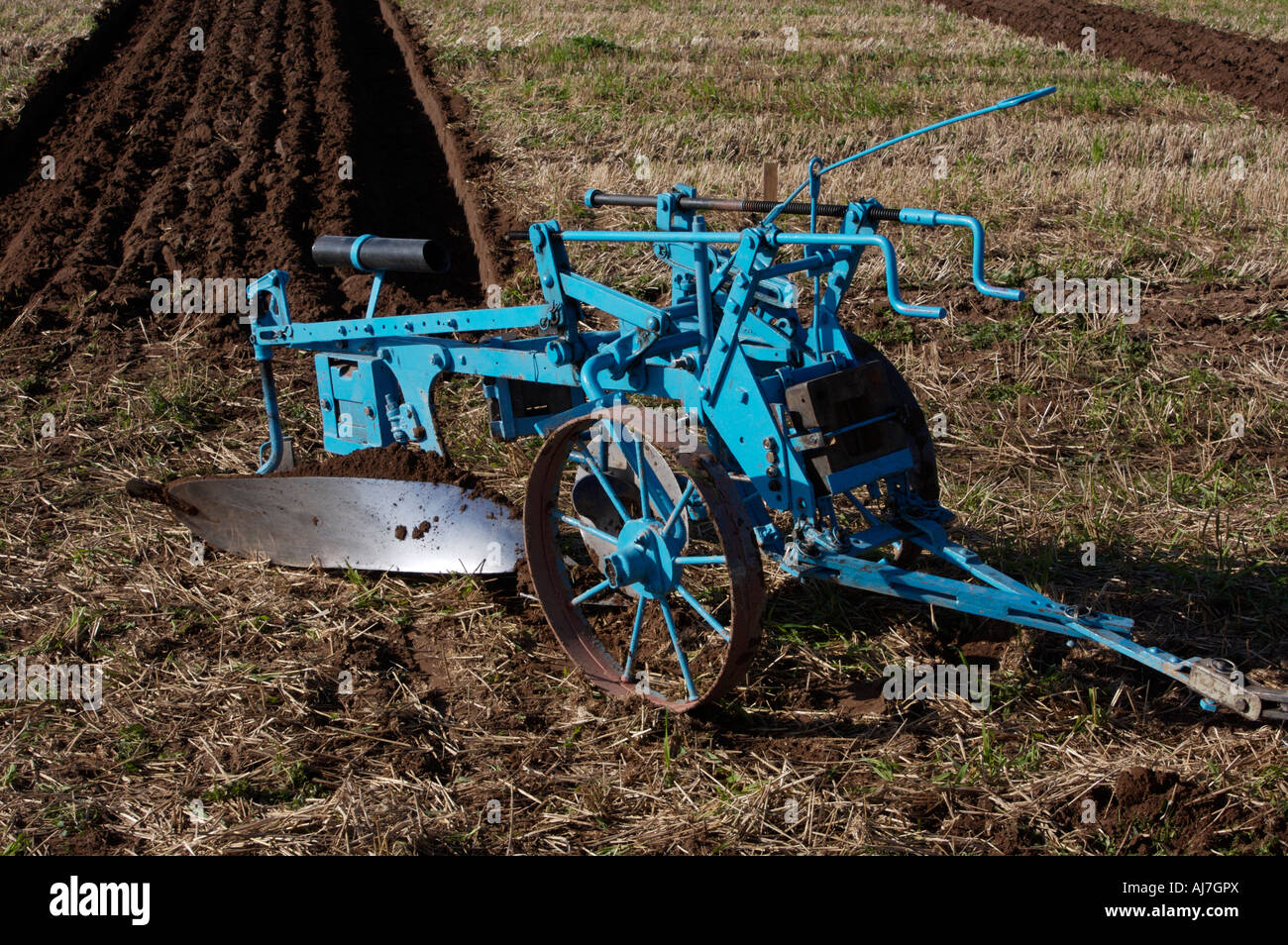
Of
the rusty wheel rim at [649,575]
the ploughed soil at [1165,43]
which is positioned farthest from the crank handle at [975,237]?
the ploughed soil at [1165,43]

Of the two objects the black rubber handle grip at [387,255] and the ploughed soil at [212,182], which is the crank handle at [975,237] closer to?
the black rubber handle grip at [387,255]

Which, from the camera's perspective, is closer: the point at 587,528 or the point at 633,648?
the point at 633,648

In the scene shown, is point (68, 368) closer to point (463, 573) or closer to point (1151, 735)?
point (463, 573)

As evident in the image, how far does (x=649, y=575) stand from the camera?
3.78 metres

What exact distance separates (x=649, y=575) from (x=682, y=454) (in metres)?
0.54

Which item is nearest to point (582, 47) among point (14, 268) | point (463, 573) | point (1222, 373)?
point (14, 268)

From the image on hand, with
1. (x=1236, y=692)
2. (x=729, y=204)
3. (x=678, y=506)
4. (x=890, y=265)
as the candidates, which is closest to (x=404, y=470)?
(x=678, y=506)

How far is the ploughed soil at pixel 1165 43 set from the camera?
1376 centimetres

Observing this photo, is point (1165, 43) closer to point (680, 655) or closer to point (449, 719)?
point (680, 655)

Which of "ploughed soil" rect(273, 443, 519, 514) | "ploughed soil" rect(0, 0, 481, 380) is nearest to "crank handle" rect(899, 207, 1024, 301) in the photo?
"ploughed soil" rect(273, 443, 519, 514)

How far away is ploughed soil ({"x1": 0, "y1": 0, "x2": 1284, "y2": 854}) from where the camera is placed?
343 cm

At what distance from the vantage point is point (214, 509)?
5.07 meters

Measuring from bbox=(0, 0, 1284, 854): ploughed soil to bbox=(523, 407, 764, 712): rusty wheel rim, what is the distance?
0.65 feet

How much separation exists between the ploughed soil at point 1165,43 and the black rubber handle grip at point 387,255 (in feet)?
37.9
